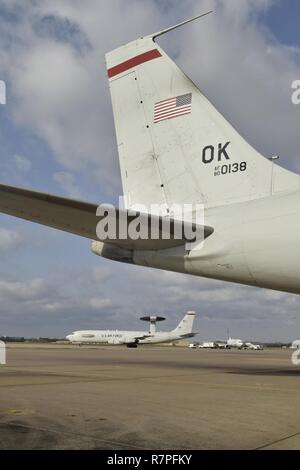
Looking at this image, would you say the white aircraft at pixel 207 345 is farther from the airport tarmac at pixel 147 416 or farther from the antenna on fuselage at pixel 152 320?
the airport tarmac at pixel 147 416

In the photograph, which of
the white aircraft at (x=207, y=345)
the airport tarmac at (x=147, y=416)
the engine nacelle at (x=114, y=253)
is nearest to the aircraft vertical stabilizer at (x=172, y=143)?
the engine nacelle at (x=114, y=253)

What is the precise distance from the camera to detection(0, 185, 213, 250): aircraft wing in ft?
31.6

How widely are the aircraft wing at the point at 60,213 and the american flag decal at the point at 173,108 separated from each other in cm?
336

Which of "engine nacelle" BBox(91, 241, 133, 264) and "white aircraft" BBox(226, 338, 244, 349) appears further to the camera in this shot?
"white aircraft" BBox(226, 338, 244, 349)

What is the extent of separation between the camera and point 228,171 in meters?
12.0

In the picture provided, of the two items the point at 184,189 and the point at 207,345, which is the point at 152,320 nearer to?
the point at 207,345

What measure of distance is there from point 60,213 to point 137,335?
62741mm

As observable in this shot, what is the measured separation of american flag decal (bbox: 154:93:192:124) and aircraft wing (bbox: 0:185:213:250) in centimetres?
336

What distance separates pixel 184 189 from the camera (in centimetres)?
1260

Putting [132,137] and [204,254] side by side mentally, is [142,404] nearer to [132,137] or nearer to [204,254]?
[204,254]
